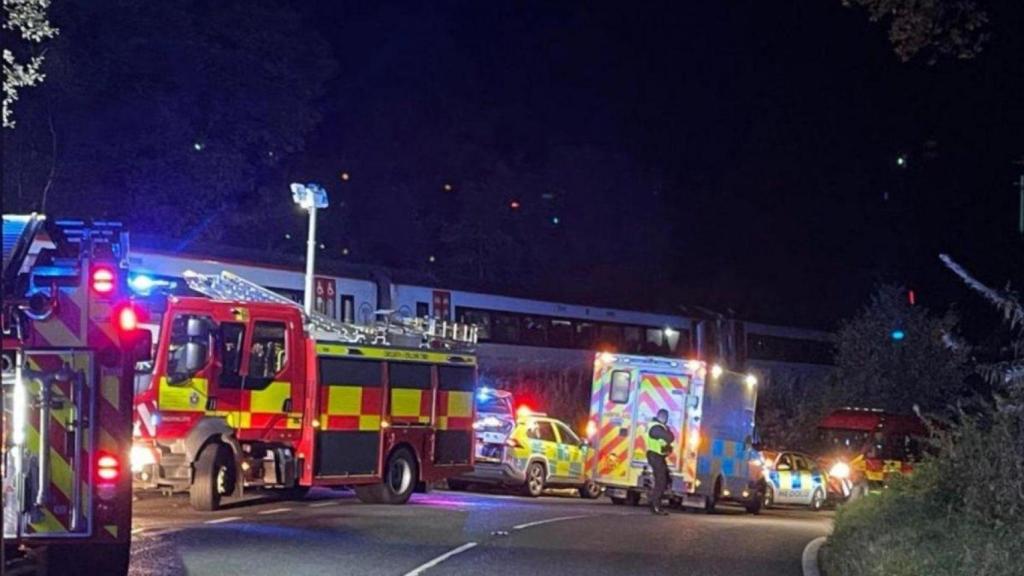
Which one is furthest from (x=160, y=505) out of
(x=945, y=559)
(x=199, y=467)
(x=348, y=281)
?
(x=348, y=281)

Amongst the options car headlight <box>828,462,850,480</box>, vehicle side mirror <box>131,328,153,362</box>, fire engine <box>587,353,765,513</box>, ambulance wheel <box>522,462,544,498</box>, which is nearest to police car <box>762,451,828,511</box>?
car headlight <box>828,462,850,480</box>

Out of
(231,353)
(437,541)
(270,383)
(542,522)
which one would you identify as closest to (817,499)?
(542,522)

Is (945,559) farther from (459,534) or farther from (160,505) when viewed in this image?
(160,505)

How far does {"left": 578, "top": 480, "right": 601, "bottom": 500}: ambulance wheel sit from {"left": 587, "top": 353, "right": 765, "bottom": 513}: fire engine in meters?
1.72

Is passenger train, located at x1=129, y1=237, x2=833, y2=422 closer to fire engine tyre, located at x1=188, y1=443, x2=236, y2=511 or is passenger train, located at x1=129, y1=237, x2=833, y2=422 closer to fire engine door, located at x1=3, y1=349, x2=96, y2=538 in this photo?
fire engine tyre, located at x1=188, y1=443, x2=236, y2=511

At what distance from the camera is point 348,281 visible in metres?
34.0

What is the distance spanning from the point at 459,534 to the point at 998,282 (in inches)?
406

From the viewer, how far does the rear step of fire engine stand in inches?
765

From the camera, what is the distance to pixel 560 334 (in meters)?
44.8

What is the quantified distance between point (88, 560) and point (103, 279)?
1.88 metres

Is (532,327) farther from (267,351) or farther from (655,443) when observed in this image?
(267,351)

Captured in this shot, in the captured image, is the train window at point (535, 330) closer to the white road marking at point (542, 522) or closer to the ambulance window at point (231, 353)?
the white road marking at point (542, 522)

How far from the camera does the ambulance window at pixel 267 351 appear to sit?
1761cm

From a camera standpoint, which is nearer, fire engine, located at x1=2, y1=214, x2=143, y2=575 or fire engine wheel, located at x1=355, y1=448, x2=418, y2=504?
fire engine, located at x1=2, y1=214, x2=143, y2=575
